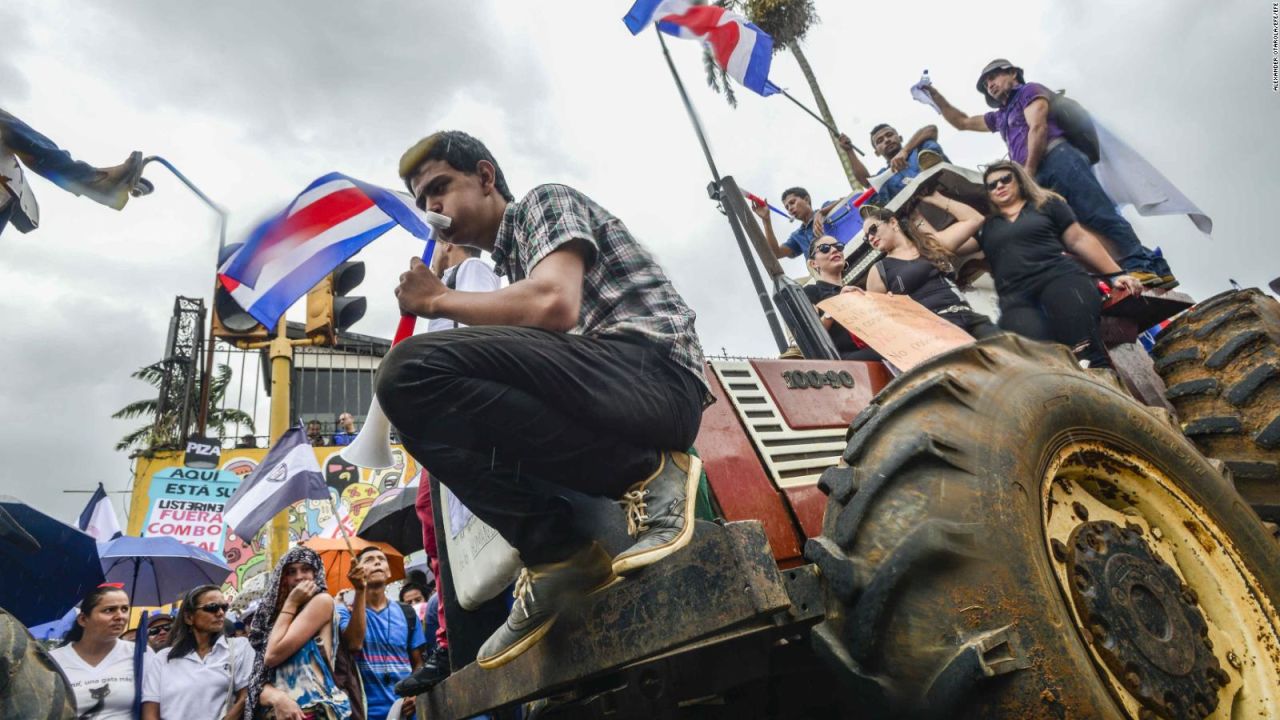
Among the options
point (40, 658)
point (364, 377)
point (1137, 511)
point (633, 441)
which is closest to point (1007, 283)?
point (1137, 511)

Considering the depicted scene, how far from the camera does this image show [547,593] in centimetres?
174

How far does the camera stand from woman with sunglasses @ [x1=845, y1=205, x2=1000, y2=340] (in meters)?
3.46

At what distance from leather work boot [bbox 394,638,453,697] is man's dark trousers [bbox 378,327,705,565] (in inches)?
38.0

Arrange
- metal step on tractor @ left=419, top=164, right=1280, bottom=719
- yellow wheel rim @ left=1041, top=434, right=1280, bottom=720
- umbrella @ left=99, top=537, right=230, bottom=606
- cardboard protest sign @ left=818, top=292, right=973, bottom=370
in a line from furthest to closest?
umbrella @ left=99, top=537, right=230, bottom=606, cardboard protest sign @ left=818, top=292, right=973, bottom=370, yellow wheel rim @ left=1041, top=434, right=1280, bottom=720, metal step on tractor @ left=419, top=164, right=1280, bottom=719

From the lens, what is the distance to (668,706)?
81.9 inches

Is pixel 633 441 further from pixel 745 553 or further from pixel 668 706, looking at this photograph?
pixel 668 706

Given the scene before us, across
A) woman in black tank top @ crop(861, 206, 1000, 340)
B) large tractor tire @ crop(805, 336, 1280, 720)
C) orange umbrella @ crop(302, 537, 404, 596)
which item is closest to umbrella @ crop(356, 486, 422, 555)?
orange umbrella @ crop(302, 537, 404, 596)

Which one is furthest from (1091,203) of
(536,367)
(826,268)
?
(536,367)

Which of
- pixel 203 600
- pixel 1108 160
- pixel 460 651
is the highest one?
pixel 1108 160

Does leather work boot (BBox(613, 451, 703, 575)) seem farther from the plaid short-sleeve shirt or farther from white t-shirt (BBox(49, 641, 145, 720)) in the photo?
white t-shirt (BBox(49, 641, 145, 720))

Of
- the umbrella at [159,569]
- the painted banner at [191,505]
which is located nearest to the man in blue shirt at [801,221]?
the umbrella at [159,569]

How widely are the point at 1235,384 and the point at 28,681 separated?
4.42 m

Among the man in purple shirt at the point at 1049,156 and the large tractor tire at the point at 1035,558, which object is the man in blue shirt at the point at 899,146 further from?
the large tractor tire at the point at 1035,558

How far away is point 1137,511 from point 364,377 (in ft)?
93.4
